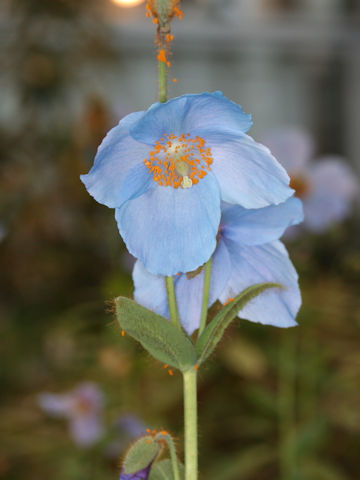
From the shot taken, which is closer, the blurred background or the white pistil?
the white pistil

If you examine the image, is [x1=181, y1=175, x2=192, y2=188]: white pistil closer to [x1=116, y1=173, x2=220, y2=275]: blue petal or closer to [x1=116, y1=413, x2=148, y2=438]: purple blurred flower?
[x1=116, y1=173, x2=220, y2=275]: blue petal

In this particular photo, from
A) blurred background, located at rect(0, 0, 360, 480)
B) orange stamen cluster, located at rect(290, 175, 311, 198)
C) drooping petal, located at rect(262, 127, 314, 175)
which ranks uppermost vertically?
drooping petal, located at rect(262, 127, 314, 175)

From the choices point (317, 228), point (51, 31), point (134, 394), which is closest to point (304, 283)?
point (317, 228)

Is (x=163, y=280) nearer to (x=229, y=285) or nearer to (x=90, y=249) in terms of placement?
(x=229, y=285)

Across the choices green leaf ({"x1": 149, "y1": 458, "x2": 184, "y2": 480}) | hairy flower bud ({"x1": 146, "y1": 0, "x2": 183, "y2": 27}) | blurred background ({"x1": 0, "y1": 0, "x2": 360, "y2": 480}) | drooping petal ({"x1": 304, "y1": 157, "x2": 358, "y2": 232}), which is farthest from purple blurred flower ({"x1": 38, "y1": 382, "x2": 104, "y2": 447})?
hairy flower bud ({"x1": 146, "y1": 0, "x2": 183, "y2": 27})

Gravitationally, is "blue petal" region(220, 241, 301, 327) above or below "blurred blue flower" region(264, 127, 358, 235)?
above

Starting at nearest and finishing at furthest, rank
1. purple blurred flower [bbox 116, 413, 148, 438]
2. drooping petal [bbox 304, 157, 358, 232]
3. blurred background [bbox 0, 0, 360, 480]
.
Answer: purple blurred flower [bbox 116, 413, 148, 438], blurred background [bbox 0, 0, 360, 480], drooping petal [bbox 304, 157, 358, 232]

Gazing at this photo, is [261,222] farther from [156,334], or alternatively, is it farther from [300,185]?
[300,185]
